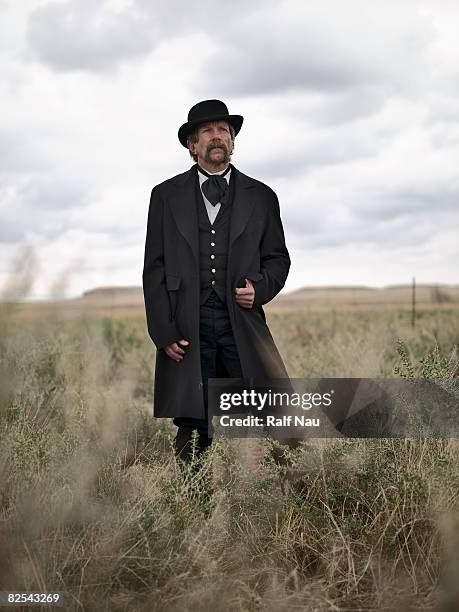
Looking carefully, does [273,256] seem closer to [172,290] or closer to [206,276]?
[206,276]

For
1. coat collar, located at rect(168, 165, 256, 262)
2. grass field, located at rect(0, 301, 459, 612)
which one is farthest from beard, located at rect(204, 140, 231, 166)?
grass field, located at rect(0, 301, 459, 612)

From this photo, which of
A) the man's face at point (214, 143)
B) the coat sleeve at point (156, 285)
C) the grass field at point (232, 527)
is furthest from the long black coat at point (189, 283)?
the grass field at point (232, 527)

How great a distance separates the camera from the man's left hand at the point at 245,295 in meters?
4.23

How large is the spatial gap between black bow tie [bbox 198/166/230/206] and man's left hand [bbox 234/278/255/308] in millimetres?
457

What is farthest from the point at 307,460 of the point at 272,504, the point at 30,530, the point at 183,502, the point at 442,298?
the point at 442,298

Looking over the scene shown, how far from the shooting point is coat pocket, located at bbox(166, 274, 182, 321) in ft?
13.9

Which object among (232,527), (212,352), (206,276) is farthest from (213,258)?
(232,527)

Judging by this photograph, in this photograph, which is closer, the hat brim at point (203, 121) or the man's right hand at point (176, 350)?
the man's right hand at point (176, 350)

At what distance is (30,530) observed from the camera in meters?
3.48

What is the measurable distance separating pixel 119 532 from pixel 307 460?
1.19 metres

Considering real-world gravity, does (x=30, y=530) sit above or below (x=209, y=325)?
below

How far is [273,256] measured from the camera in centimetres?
450

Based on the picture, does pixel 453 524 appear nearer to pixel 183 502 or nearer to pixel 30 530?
pixel 183 502

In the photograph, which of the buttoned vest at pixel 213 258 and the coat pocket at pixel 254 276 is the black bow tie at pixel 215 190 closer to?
the buttoned vest at pixel 213 258
